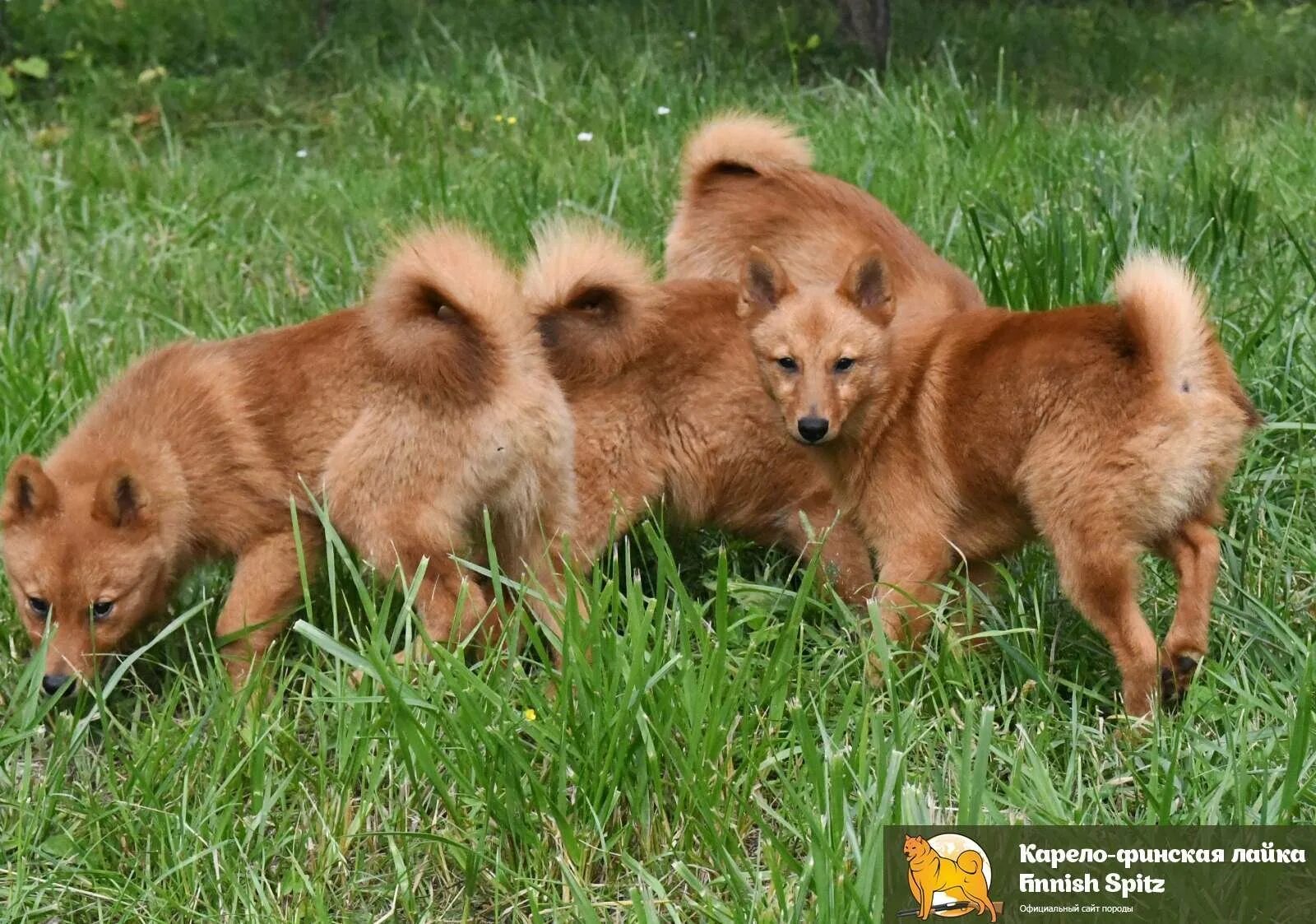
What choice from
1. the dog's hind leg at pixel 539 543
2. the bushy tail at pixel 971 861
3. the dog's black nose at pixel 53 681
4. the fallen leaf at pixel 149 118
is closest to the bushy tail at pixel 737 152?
the dog's hind leg at pixel 539 543

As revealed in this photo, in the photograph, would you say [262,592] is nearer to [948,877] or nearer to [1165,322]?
[948,877]

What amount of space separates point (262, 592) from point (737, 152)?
2.63 m

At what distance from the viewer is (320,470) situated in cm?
445

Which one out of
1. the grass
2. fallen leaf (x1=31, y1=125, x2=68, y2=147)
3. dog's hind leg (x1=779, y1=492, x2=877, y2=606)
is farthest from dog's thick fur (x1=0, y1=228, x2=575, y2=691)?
fallen leaf (x1=31, y1=125, x2=68, y2=147)

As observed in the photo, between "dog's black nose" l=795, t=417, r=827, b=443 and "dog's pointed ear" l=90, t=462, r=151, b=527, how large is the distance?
188 cm

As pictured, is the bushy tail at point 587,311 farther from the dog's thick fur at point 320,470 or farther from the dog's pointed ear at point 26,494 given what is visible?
the dog's pointed ear at point 26,494

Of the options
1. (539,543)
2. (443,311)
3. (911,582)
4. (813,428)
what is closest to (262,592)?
(539,543)

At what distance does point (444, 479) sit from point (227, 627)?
76 cm

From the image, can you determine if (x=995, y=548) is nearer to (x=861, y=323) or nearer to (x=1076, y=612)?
(x=1076, y=612)

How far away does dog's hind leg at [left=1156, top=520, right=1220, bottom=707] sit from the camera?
3.76 metres

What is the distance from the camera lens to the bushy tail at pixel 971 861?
3.06 metres

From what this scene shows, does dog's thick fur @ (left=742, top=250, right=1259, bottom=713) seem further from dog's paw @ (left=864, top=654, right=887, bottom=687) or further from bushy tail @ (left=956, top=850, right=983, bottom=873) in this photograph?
Result: bushy tail @ (left=956, top=850, right=983, bottom=873)

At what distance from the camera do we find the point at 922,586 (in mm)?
4227

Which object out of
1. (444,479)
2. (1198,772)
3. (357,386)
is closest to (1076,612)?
(1198,772)
